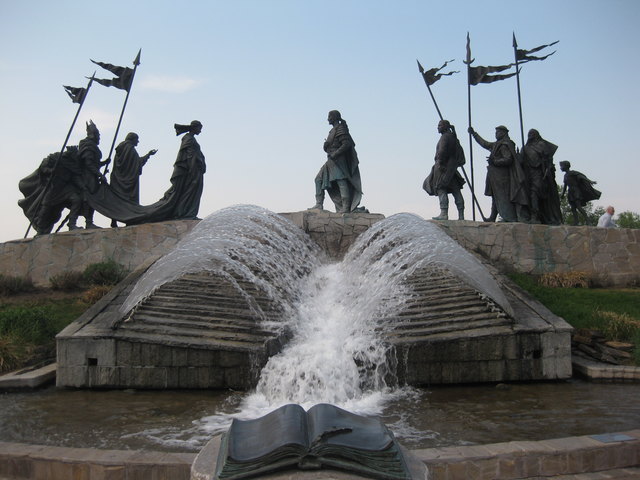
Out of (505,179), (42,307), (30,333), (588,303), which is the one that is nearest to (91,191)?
(42,307)

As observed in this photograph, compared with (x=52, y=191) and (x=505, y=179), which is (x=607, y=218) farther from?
(x=52, y=191)

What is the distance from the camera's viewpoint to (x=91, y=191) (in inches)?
557

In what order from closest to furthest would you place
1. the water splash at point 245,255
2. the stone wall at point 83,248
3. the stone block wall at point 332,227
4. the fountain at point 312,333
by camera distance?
1. the fountain at point 312,333
2. the water splash at point 245,255
3. the stone block wall at point 332,227
4. the stone wall at point 83,248

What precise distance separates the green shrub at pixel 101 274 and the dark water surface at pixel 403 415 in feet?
18.9

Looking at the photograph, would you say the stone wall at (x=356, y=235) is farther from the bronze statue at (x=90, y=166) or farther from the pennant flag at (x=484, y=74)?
the pennant flag at (x=484, y=74)

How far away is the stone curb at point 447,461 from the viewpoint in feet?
13.0

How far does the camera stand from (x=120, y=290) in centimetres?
932

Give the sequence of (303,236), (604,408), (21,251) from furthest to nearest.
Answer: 1. (21,251)
2. (303,236)
3. (604,408)

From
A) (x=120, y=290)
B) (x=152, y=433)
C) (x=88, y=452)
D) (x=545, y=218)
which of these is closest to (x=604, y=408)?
(x=152, y=433)

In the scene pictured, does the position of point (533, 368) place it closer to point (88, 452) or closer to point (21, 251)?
point (88, 452)

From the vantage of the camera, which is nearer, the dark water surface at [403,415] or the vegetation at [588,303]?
the dark water surface at [403,415]

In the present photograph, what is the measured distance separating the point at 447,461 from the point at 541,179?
428 inches

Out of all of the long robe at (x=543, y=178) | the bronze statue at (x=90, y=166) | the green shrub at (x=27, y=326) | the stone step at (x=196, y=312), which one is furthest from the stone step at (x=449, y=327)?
the bronze statue at (x=90, y=166)

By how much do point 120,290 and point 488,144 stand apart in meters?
8.31
